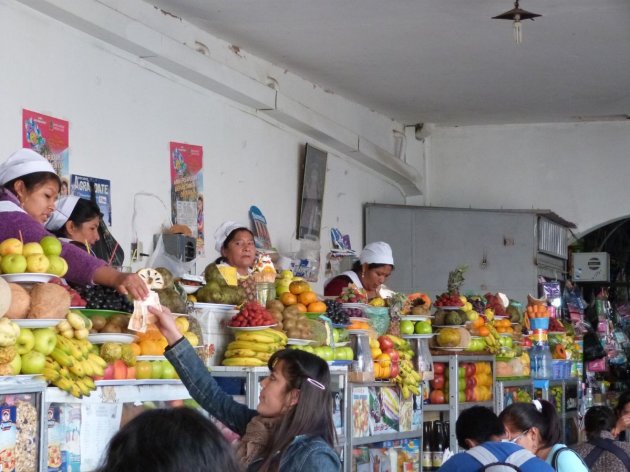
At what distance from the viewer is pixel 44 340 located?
10.1 feet

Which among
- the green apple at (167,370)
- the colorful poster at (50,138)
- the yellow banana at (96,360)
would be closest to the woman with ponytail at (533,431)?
the green apple at (167,370)

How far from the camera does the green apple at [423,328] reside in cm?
596

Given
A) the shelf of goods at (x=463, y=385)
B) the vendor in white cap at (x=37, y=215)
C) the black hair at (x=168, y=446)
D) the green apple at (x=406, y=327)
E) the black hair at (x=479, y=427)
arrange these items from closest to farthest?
the black hair at (x=168, y=446), the vendor in white cap at (x=37, y=215), the black hair at (x=479, y=427), the green apple at (x=406, y=327), the shelf of goods at (x=463, y=385)

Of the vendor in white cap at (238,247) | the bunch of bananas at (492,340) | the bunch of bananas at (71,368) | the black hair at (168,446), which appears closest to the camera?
the black hair at (168,446)

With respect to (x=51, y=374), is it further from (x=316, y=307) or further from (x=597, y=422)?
(x=597, y=422)

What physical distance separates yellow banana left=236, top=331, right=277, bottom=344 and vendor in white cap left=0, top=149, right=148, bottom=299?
37.0 inches

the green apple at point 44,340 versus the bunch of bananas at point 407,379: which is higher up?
the green apple at point 44,340

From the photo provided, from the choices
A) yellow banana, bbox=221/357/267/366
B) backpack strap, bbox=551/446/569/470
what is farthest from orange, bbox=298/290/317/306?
backpack strap, bbox=551/446/569/470

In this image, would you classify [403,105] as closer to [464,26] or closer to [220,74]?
[464,26]

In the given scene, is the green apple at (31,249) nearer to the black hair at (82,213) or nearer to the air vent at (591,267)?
the black hair at (82,213)

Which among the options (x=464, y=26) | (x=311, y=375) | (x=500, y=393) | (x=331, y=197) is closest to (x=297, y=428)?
(x=311, y=375)

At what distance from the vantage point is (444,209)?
10180 mm

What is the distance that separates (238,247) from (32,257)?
209 centimetres

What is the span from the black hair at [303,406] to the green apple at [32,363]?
2.25ft
